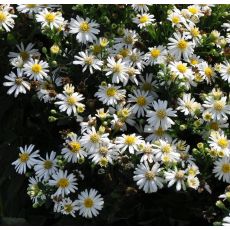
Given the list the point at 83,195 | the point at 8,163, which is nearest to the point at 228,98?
the point at 83,195

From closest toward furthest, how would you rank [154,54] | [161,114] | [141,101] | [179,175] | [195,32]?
[179,175], [161,114], [141,101], [154,54], [195,32]

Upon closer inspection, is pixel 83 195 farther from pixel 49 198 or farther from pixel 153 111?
pixel 153 111

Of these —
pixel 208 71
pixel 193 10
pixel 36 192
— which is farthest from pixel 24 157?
pixel 193 10

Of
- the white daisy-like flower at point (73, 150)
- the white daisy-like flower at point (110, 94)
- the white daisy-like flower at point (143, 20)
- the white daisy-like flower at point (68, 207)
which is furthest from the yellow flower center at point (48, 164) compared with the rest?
the white daisy-like flower at point (143, 20)

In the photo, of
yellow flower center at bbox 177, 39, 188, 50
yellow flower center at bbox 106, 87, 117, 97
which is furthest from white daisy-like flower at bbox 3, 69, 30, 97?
yellow flower center at bbox 177, 39, 188, 50

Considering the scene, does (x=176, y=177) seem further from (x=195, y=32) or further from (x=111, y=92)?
(x=195, y=32)

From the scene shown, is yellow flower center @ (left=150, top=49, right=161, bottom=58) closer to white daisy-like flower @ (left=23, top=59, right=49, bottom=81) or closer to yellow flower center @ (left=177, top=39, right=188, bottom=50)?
yellow flower center @ (left=177, top=39, right=188, bottom=50)
